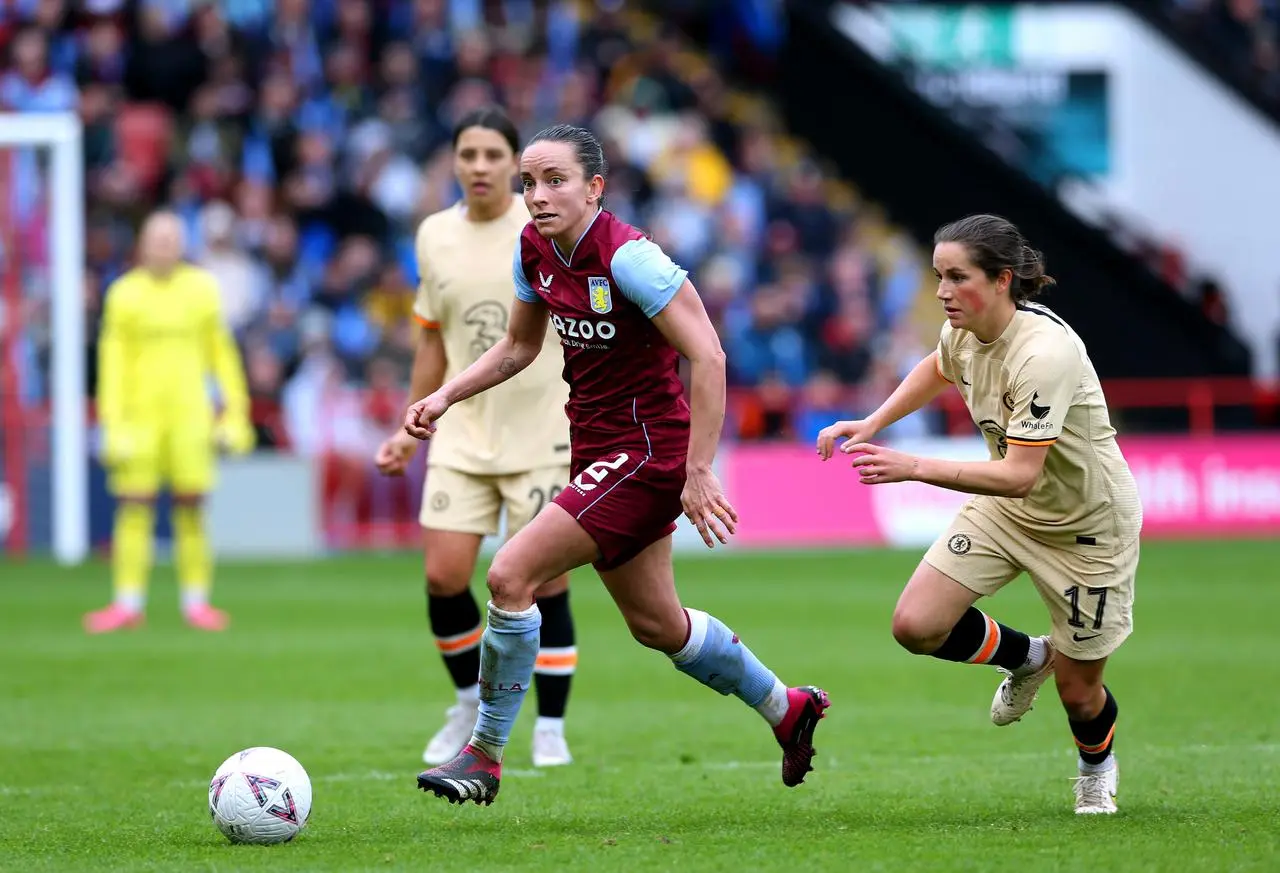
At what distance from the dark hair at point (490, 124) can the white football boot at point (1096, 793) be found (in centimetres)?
355

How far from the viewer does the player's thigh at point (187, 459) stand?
13.0 metres

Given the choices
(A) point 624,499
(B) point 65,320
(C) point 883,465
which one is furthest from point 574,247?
(B) point 65,320

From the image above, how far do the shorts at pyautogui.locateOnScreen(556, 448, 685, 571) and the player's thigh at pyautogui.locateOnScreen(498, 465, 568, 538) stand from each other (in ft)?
5.24

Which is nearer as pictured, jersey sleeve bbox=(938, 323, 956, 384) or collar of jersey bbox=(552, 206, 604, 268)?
collar of jersey bbox=(552, 206, 604, 268)

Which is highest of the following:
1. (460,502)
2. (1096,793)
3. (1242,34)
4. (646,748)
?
(1242,34)

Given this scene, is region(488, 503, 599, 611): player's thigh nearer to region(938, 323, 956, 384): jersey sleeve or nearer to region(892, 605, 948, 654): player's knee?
region(892, 605, 948, 654): player's knee

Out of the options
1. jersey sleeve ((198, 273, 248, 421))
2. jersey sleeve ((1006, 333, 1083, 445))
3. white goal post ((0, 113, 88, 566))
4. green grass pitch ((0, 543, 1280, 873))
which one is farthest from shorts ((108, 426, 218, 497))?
jersey sleeve ((1006, 333, 1083, 445))

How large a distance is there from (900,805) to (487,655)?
158 centimetres

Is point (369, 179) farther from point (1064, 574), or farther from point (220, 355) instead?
point (1064, 574)

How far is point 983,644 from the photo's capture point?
6.69m

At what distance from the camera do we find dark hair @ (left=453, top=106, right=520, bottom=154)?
7.98 meters

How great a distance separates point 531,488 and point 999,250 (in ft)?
8.48

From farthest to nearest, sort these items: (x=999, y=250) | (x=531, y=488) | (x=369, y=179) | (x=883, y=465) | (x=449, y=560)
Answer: (x=369, y=179) < (x=531, y=488) < (x=449, y=560) < (x=999, y=250) < (x=883, y=465)

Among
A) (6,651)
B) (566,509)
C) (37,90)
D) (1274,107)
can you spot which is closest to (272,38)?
(37,90)
